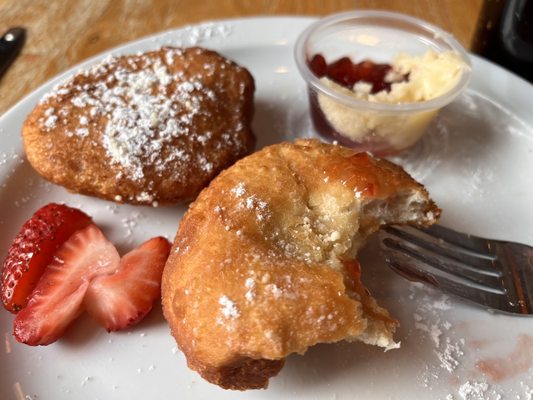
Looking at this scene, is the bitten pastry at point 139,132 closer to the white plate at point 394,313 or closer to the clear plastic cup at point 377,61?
the white plate at point 394,313

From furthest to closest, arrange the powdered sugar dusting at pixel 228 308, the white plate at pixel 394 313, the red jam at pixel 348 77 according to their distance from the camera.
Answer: the red jam at pixel 348 77
the white plate at pixel 394 313
the powdered sugar dusting at pixel 228 308

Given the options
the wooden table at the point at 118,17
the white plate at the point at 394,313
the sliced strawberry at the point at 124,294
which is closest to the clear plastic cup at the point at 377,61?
the white plate at the point at 394,313

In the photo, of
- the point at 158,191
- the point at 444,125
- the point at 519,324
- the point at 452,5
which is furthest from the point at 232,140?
the point at 452,5

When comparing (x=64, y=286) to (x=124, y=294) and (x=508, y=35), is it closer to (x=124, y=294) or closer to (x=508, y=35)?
(x=124, y=294)

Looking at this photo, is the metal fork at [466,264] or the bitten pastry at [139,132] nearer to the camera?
the metal fork at [466,264]

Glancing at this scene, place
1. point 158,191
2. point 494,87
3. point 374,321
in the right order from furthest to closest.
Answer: point 494,87 → point 158,191 → point 374,321

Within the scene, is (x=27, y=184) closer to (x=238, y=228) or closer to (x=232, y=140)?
(x=232, y=140)
